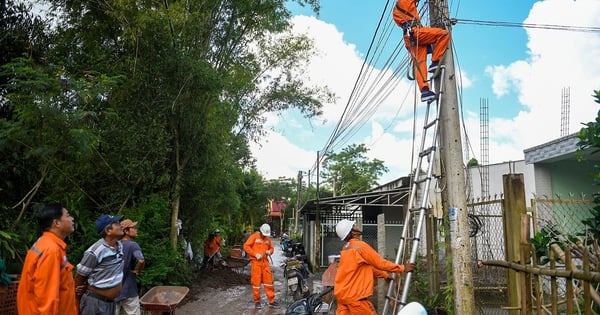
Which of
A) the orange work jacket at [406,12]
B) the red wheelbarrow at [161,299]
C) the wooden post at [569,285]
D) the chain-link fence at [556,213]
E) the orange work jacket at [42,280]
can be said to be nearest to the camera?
the wooden post at [569,285]

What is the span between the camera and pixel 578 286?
3.66 metres

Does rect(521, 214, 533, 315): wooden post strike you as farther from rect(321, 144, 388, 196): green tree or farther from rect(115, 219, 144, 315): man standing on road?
rect(321, 144, 388, 196): green tree

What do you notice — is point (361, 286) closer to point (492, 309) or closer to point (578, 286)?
point (578, 286)

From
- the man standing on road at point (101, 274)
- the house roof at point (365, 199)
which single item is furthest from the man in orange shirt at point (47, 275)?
the house roof at point (365, 199)

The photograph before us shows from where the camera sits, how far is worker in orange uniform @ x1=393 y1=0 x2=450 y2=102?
4.87 metres

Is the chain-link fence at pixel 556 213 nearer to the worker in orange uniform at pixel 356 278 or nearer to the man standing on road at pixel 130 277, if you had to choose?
the worker in orange uniform at pixel 356 278

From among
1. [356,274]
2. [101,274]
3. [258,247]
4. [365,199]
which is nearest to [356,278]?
[356,274]

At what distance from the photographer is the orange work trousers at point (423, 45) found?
15.9 ft

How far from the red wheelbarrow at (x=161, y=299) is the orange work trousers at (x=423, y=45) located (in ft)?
14.2

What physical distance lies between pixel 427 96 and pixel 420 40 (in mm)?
658

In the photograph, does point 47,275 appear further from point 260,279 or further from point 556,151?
point 556,151

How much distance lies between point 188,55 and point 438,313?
741 centimetres

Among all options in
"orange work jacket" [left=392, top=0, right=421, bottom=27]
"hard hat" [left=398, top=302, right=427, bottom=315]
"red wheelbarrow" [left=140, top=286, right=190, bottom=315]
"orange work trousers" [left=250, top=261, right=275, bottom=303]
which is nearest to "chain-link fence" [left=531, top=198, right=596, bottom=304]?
"hard hat" [left=398, top=302, right=427, bottom=315]

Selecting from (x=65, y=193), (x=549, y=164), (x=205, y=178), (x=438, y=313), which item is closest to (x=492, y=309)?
(x=438, y=313)
